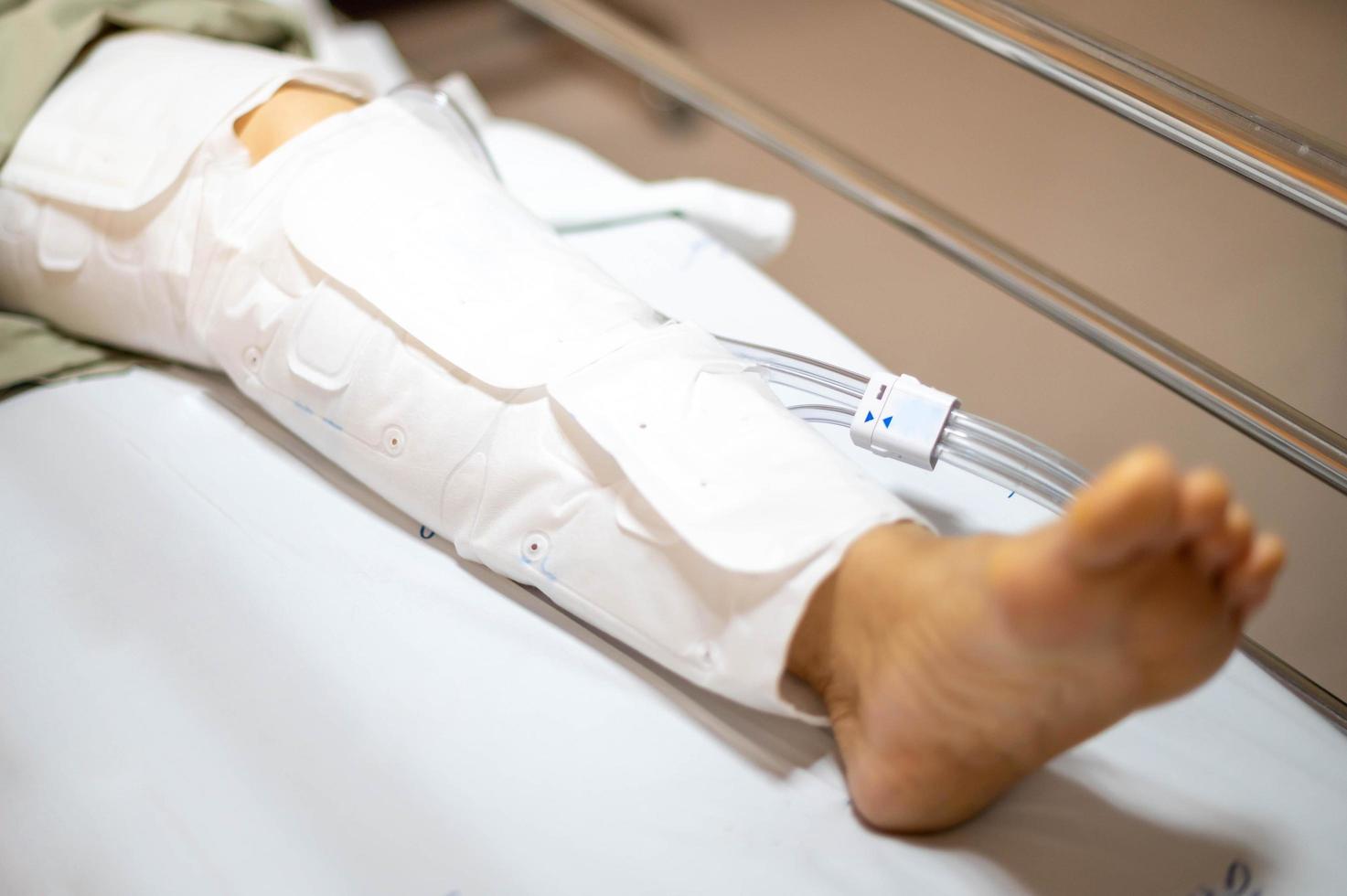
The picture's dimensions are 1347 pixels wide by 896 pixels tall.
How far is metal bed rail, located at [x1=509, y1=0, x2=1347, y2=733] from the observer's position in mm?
786

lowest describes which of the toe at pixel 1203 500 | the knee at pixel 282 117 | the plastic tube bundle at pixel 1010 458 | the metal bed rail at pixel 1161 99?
the plastic tube bundle at pixel 1010 458

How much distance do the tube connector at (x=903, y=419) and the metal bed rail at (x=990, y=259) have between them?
234 mm

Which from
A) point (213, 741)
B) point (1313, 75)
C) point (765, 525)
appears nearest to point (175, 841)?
point (213, 741)

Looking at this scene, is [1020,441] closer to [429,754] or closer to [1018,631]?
[1018,631]

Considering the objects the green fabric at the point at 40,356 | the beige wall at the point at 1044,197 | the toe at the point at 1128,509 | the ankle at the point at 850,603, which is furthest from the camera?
the beige wall at the point at 1044,197

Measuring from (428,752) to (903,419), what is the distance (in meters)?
0.39

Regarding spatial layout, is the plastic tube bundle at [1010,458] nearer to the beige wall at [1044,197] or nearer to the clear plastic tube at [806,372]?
the clear plastic tube at [806,372]

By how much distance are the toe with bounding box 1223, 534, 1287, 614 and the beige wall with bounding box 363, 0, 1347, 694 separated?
432 mm

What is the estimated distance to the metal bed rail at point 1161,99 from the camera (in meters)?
0.71

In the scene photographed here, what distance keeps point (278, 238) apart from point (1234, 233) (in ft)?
4.47

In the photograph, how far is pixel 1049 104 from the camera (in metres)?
1.91

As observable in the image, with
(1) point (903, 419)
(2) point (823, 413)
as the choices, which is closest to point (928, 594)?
(1) point (903, 419)

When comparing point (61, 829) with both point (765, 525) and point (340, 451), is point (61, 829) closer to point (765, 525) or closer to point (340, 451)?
point (340, 451)

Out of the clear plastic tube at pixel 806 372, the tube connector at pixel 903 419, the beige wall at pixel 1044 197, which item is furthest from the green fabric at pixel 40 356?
the beige wall at pixel 1044 197
